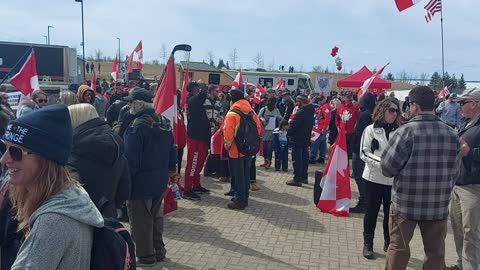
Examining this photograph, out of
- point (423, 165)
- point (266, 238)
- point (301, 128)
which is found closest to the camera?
point (423, 165)

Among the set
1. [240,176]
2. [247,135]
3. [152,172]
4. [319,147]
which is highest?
[247,135]

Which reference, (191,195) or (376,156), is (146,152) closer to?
(376,156)

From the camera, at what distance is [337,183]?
7164 mm

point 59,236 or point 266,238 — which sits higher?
point 59,236

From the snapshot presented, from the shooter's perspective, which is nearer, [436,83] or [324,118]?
[324,118]

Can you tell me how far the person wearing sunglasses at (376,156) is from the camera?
5.20 meters

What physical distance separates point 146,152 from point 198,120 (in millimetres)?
3093

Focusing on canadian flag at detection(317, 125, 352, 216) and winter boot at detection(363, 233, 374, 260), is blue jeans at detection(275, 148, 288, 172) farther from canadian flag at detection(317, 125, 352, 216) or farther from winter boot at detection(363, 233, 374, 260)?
winter boot at detection(363, 233, 374, 260)

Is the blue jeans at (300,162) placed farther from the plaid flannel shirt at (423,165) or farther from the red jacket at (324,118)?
the plaid flannel shirt at (423,165)

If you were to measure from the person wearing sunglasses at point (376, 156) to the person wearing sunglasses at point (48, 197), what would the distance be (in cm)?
404

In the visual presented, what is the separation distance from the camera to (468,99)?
14.9 feet

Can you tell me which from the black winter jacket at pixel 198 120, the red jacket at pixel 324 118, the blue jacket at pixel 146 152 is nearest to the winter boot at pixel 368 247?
the blue jacket at pixel 146 152

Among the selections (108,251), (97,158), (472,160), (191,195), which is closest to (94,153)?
(97,158)

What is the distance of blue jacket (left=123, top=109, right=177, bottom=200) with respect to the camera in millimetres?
4680
